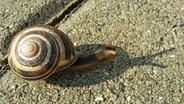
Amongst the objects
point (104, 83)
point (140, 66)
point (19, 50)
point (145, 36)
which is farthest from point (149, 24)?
point (19, 50)

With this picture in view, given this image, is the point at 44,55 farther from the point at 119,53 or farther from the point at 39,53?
the point at 119,53

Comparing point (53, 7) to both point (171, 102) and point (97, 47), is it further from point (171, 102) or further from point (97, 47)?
point (171, 102)

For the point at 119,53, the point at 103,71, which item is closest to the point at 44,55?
the point at 103,71

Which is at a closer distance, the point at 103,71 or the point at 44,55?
the point at 44,55

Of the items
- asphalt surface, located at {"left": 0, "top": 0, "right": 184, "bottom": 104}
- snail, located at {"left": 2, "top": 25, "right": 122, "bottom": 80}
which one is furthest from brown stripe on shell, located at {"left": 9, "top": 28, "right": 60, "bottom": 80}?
asphalt surface, located at {"left": 0, "top": 0, "right": 184, "bottom": 104}

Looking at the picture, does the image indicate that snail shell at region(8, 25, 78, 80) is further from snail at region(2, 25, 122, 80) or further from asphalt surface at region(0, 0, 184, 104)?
asphalt surface at region(0, 0, 184, 104)

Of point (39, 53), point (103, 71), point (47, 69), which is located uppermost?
point (39, 53)

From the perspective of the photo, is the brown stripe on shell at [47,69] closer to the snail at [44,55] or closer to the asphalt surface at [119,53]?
the snail at [44,55]

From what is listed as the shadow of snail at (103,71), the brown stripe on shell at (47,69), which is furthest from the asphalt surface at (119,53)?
the brown stripe on shell at (47,69)
